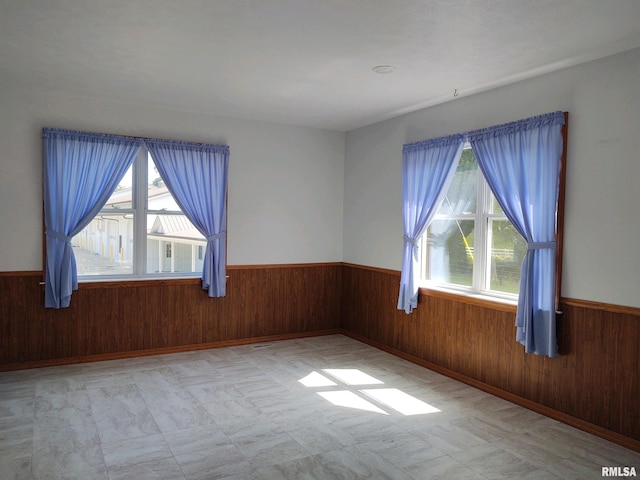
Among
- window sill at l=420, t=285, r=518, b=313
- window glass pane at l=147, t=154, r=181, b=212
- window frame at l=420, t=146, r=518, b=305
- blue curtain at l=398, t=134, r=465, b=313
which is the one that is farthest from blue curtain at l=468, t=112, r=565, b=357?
window glass pane at l=147, t=154, r=181, b=212

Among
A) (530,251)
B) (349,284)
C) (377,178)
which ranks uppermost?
(377,178)

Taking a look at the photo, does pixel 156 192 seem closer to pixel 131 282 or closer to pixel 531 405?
pixel 131 282

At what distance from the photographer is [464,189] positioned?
15.1 ft

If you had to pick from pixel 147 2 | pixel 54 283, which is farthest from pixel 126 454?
pixel 147 2

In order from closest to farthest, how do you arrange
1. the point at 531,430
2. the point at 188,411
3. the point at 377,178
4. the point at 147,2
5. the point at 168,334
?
the point at 147,2
the point at 531,430
the point at 188,411
the point at 168,334
the point at 377,178

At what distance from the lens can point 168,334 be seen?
5.28 m

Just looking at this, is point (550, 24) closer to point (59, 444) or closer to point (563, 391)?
point (563, 391)

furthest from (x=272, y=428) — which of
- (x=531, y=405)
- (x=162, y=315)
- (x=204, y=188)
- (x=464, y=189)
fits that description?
(x=204, y=188)

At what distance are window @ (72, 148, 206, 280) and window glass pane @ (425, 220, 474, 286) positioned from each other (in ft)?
8.14

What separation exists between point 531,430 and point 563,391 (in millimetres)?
417

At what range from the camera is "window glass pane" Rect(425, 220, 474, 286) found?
4559 mm

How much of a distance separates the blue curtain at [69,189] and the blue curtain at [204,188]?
514 mm

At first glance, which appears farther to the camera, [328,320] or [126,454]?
[328,320]

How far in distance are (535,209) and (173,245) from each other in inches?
→ 144
